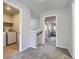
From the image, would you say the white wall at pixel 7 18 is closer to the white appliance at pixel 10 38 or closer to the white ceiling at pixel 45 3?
the white appliance at pixel 10 38

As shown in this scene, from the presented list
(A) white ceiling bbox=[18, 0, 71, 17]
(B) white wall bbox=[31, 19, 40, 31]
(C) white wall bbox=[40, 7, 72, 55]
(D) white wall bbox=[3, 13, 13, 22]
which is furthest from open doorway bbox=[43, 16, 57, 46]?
(D) white wall bbox=[3, 13, 13, 22]

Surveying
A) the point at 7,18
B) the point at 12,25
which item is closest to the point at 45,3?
the point at 7,18

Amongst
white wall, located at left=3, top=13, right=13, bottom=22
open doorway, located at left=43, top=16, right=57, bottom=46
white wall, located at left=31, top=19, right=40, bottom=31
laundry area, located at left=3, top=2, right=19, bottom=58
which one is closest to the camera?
laundry area, located at left=3, top=2, right=19, bottom=58

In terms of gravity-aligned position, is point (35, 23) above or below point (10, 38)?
above

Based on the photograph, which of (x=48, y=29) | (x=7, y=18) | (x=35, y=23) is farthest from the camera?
(x=48, y=29)

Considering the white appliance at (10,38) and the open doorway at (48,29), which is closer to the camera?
the white appliance at (10,38)

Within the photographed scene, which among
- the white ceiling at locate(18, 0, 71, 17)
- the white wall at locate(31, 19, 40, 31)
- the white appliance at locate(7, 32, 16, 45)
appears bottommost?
the white appliance at locate(7, 32, 16, 45)

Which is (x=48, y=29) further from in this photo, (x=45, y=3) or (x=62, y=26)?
(x=45, y=3)

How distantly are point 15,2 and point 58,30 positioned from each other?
2.82 metres

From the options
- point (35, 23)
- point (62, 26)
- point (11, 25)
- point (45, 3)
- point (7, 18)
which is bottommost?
point (62, 26)

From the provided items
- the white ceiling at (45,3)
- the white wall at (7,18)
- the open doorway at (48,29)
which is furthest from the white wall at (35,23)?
the white ceiling at (45,3)

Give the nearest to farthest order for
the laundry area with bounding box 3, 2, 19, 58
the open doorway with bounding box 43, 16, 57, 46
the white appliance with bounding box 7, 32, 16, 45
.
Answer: the white appliance with bounding box 7, 32, 16, 45, the laundry area with bounding box 3, 2, 19, 58, the open doorway with bounding box 43, 16, 57, 46

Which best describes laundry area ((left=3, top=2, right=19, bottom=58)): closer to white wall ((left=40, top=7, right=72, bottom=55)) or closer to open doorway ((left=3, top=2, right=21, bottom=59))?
open doorway ((left=3, top=2, right=21, bottom=59))
